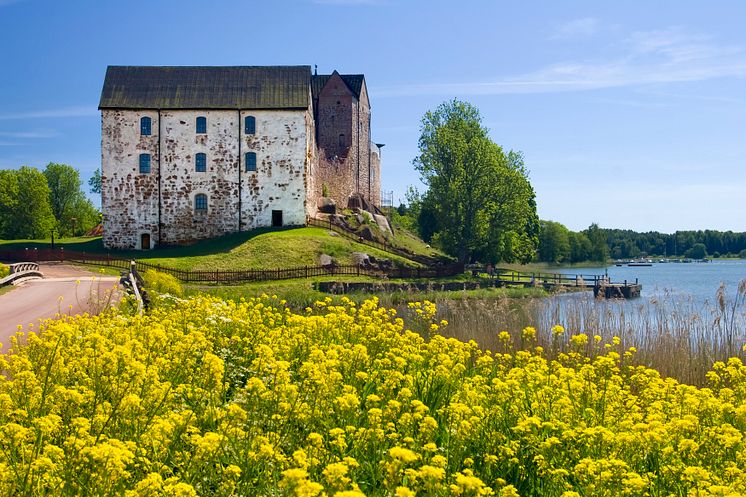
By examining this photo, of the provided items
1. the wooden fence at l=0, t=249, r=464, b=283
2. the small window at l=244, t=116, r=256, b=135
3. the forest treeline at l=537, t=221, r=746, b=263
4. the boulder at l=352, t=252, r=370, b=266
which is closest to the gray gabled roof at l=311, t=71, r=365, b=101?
the small window at l=244, t=116, r=256, b=135

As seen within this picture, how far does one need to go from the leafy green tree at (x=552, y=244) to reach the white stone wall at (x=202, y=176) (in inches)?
2282

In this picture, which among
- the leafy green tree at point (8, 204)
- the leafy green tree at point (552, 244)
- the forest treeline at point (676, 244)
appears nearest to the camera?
the leafy green tree at point (8, 204)

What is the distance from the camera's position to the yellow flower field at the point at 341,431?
4836mm

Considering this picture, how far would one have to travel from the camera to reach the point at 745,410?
6805 mm

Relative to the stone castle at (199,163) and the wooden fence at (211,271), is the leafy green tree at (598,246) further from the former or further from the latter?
the wooden fence at (211,271)

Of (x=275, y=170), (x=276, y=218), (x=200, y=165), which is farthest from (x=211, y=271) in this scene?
(x=200, y=165)

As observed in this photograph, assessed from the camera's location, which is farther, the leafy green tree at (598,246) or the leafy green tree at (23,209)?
the leafy green tree at (598,246)

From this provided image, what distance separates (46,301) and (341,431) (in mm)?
19695

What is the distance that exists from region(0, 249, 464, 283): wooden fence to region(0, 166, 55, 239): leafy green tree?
35632 mm

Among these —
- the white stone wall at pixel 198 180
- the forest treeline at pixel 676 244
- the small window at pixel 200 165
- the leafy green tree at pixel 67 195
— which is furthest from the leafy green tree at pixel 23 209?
the forest treeline at pixel 676 244

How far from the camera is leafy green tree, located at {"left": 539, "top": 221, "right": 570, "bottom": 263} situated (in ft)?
328

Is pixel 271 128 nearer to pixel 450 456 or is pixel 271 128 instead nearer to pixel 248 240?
pixel 248 240

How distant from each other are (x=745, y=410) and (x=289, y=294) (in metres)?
26.3

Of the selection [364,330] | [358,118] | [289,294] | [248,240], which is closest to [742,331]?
[364,330]
